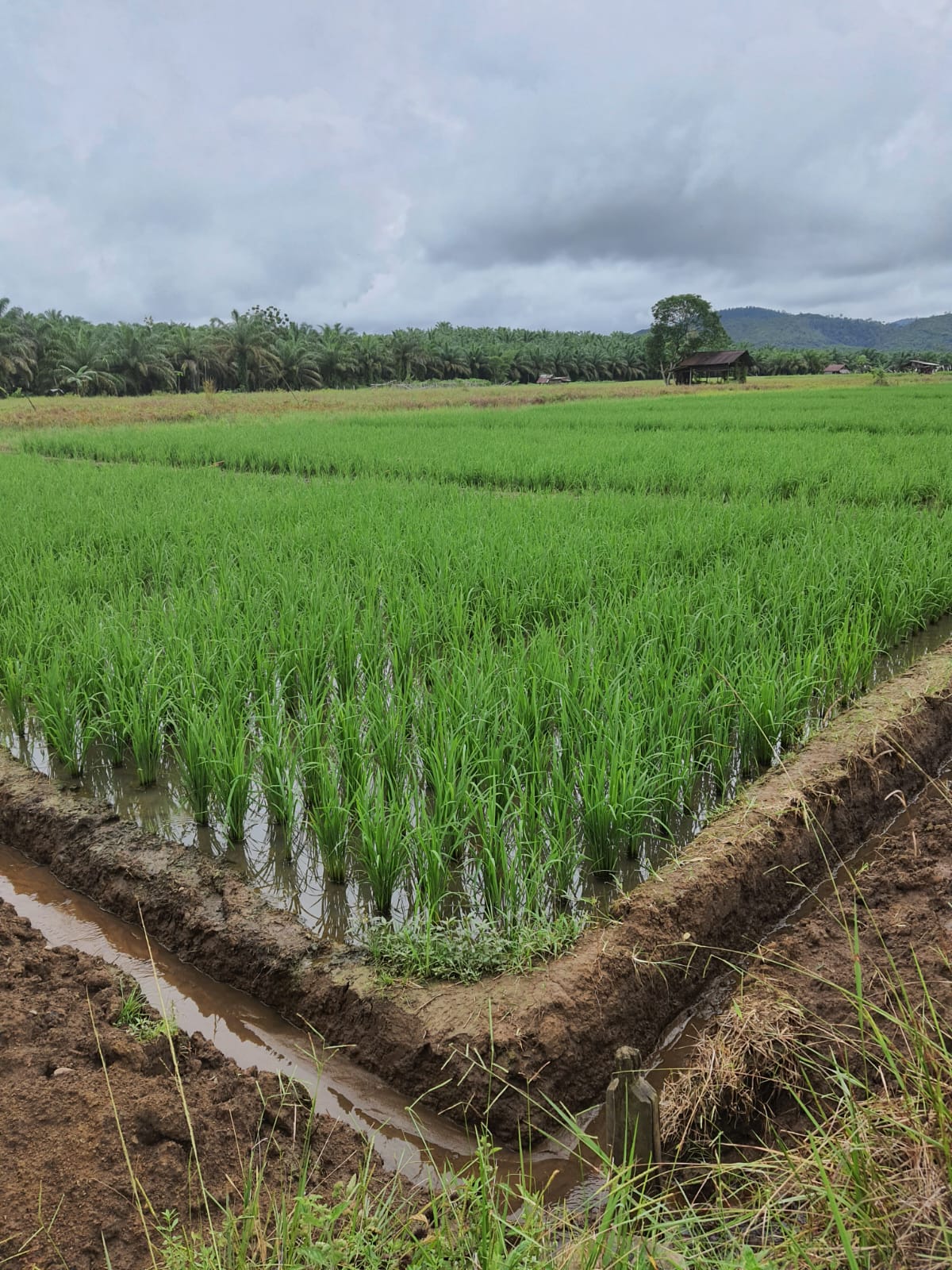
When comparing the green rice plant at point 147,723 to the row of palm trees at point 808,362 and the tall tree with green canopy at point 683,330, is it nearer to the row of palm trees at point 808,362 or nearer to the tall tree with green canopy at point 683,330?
the tall tree with green canopy at point 683,330

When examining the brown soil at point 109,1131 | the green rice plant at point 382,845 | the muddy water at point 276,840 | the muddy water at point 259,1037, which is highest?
the green rice plant at point 382,845

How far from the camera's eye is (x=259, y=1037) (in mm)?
2016

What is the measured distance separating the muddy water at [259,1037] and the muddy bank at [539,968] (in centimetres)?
4

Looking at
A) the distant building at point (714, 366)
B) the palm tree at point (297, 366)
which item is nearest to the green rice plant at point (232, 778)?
the palm tree at point (297, 366)

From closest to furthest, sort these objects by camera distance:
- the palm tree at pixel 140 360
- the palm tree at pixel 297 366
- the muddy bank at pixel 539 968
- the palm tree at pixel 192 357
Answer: the muddy bank at pixel 539 968 < the palm tree at pixel 140 360 < the palm tree at pixel 192 357 < the palm tree at pixel 297 366

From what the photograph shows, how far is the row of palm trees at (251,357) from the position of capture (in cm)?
3681

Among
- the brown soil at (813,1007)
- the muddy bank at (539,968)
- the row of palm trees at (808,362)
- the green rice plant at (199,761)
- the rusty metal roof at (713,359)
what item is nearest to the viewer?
the brown soil at (813,1007)

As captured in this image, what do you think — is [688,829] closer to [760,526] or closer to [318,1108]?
[318,1108]

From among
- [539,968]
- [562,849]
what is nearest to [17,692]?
[562,849]

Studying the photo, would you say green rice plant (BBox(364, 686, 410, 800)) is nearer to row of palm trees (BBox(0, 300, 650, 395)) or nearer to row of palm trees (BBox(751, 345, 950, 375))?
row of palm trees (BBox(0, 300, 650, 395))

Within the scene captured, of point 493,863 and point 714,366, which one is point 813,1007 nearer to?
point 493,863

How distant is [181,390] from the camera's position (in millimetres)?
42156

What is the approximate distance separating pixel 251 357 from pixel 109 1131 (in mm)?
47116

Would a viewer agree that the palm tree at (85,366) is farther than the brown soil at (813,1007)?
Yes
